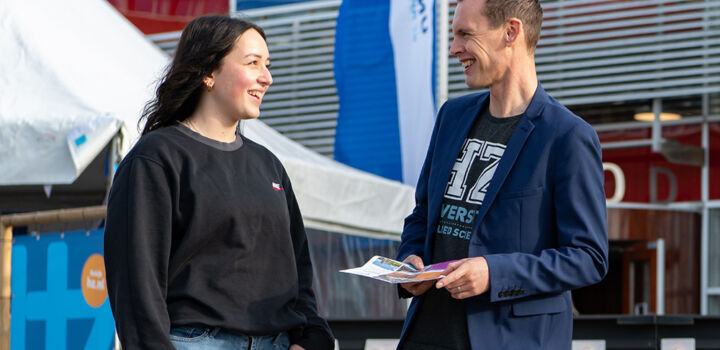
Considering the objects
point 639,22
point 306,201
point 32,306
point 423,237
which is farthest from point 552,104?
point 639,22

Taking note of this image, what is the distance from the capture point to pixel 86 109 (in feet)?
15.4

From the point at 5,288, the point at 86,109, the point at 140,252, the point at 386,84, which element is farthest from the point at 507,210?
the point at 386,84

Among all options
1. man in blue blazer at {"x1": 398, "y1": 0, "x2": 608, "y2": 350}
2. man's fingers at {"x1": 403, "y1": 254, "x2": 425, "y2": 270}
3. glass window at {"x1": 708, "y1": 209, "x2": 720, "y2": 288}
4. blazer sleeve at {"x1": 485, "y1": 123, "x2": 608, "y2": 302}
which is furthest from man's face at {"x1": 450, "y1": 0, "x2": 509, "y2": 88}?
glass window at {"x1": 708, "y1": 209, "x2": 720, "y2": 288}

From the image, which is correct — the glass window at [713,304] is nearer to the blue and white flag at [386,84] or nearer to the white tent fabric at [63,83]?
the blue and white flag at [386,84]

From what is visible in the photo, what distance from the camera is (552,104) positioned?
2.25 metres

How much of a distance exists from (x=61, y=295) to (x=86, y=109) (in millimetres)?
921

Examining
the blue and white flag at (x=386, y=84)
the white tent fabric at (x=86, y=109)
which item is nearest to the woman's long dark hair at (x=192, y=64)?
the white tent fabric at (x=86, y=109)

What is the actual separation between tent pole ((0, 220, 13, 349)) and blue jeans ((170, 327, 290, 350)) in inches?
90.8

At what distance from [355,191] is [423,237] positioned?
383cm

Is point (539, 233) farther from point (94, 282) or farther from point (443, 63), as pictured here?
point (443, 63)

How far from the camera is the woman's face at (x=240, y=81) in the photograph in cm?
242

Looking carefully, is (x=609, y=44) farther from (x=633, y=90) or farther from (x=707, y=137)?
(x=707, y=137)

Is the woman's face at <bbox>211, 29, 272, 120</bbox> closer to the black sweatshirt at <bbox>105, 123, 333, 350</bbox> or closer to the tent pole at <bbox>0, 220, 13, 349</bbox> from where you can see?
the black sweatshirt at <bbox>105, 123, 333, 350</bbox>

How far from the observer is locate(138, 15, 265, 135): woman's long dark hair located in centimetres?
244
